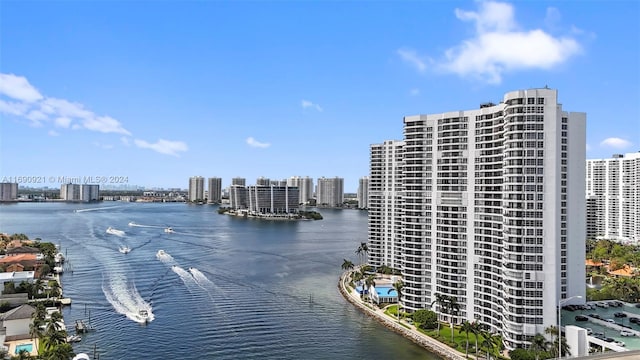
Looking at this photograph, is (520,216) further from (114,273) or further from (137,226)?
(137,226)

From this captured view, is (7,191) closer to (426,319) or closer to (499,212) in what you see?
(426,319)

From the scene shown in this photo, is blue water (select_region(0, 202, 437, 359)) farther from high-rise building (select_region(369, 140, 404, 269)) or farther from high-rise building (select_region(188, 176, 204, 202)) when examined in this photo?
high-rise building (select_region(188, 176, 204, 202))

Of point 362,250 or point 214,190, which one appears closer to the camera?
point 362,250

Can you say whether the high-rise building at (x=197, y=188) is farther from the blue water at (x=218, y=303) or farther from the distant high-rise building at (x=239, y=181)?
the blue water at (x=218, y=303)

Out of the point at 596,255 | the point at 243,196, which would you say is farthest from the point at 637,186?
the point at 243,196

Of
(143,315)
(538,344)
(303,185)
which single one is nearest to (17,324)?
(143,315)

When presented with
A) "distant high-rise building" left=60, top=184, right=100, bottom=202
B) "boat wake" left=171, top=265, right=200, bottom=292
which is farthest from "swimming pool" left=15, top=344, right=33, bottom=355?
"distant high-rise building" left=60, top=184, right=100, bottom=202

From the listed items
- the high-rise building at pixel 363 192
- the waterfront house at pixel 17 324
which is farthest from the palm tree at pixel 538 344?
the high-rise building at pixel 363 192
